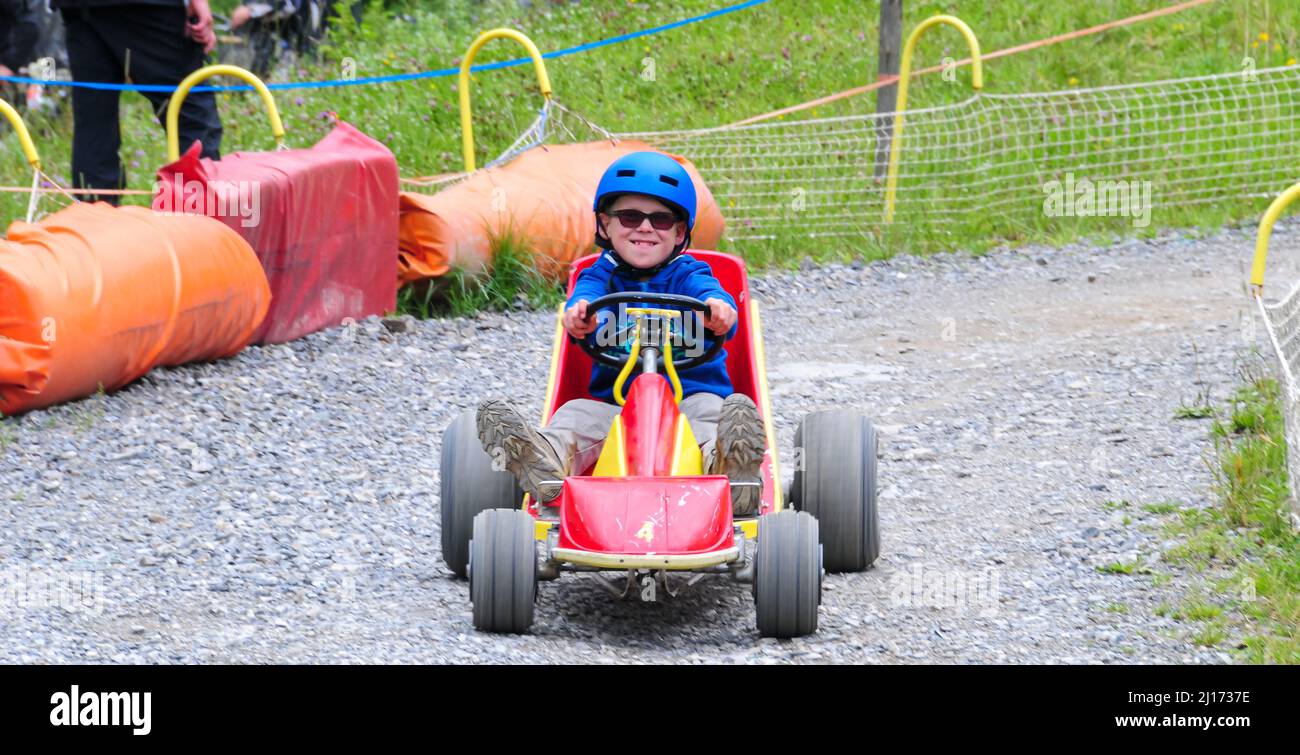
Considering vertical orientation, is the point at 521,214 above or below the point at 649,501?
above

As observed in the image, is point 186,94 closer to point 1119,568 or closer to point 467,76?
point 467,76

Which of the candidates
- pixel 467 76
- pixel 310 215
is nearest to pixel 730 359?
pixel 310 215

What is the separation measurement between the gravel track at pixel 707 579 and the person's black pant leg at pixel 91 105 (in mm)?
1622

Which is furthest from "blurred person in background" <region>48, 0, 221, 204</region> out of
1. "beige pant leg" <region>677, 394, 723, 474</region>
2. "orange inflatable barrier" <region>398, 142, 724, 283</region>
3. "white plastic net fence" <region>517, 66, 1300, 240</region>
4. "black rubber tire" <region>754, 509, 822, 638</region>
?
"black rubber tire" <region>754, 509, 822, 638</region>

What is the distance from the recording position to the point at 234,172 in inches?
308

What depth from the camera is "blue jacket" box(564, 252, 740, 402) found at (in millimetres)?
5145

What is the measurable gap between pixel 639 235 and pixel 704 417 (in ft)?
1.92

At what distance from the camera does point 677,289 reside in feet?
17.0

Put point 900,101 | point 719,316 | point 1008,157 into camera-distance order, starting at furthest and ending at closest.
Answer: point 1008,157 < point 900,101 < point 719,316

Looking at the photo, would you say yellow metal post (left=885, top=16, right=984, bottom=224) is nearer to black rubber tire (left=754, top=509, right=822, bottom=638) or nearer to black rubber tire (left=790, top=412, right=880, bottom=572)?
black rubber tire (left=790, top=412, right=880, bottom=572)

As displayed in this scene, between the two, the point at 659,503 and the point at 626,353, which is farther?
the point at 626,353

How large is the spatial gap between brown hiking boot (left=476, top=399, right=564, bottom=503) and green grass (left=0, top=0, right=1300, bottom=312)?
6.73 meters
